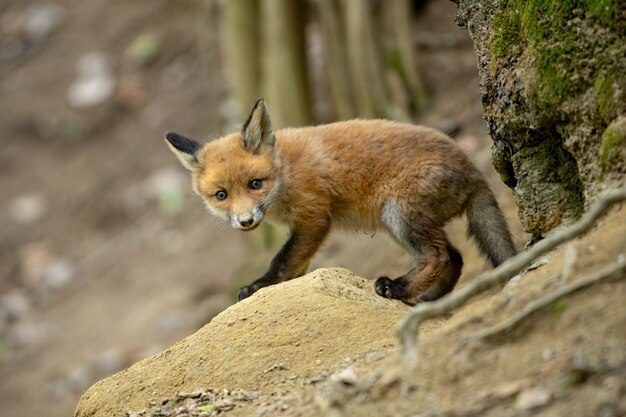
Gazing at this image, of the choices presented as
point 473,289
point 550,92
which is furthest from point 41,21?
point 473,289

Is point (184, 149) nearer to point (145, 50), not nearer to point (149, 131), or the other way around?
point (149, 131)

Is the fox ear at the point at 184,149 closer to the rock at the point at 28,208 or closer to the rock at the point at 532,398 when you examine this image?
the rock at the point at 532,398

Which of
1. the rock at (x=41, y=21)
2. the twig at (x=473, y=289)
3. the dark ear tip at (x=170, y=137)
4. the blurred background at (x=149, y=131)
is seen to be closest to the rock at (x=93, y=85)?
the blurred background at (x=149, y=131)

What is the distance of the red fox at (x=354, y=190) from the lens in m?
6.43

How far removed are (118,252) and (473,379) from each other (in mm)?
13516

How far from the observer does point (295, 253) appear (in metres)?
6.89

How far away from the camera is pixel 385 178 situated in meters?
6.69

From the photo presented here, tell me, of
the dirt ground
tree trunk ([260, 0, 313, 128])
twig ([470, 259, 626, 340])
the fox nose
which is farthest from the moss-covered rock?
tree trunk ([260, 0, 313, 128])

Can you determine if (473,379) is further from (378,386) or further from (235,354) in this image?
(235,354)

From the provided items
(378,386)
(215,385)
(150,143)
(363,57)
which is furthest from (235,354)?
(150,143)

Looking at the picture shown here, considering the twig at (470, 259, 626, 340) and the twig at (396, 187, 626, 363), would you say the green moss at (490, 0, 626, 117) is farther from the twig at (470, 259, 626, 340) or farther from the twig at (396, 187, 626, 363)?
the twig at (470, 259, 626, 340)

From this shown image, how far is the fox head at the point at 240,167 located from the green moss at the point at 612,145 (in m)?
2.87

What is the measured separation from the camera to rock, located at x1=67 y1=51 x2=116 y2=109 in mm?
19516

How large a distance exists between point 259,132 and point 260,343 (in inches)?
93.2
